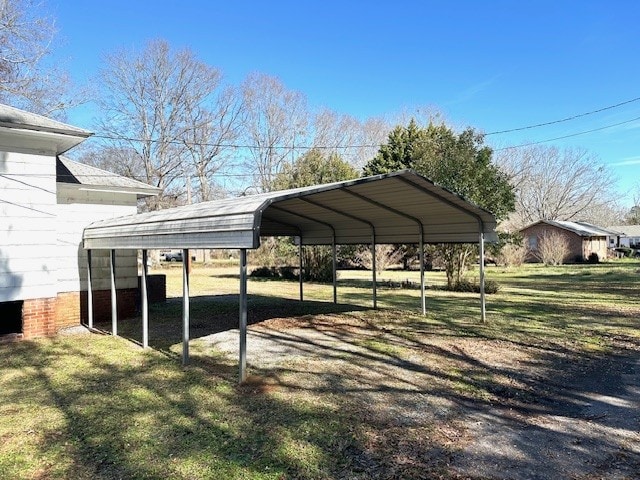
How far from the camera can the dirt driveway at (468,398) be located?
3.35 m

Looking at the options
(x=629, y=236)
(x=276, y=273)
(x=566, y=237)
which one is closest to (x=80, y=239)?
(x=276, y=273)

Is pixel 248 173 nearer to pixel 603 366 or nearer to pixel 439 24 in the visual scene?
pixel 439 24

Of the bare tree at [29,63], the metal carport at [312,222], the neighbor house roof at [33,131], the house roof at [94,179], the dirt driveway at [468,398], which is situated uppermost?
the bare tree at [29,63]

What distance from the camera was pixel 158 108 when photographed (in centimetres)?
3108

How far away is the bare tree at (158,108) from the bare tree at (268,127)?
10.5 feet

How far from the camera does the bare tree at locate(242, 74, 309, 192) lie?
114 feet

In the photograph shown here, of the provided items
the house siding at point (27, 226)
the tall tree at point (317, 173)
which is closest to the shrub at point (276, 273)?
the tall tree at point (317, 173)

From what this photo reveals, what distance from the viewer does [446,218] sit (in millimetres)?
9469

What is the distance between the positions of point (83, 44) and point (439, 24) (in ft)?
50.5

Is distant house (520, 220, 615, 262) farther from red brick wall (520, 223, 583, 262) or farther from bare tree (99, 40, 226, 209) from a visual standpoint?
bare tree (99, 40, 226, 209)

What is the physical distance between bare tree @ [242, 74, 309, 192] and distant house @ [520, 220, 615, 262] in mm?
20667

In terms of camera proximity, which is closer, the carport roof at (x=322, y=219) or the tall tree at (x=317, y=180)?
the carport roof at (x=322, y=219)

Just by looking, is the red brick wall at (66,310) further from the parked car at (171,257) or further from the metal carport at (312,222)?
the parked car at (171,257)

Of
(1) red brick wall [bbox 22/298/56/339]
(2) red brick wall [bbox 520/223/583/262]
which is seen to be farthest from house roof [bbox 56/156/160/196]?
(2) red brick wall [bbox 520/223/583/262]
